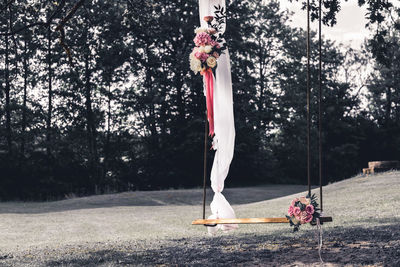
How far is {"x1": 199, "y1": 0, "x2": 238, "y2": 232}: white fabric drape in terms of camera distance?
247 inches

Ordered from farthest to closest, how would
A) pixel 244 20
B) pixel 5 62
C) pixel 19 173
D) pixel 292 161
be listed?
pixel 292 161
pixel 244 20
pixel 5 62
pixel 19 173

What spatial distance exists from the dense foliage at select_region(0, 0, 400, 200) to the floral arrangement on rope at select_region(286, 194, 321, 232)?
19030 millimetres

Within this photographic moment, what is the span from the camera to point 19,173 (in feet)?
75.2

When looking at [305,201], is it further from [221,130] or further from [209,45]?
[209,45]

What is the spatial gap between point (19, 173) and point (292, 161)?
633 inches

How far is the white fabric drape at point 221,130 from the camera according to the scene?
20.6ft

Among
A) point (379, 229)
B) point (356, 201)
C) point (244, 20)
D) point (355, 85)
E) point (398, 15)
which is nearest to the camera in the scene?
point (379, 229)

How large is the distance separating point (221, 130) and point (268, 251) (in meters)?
1.67

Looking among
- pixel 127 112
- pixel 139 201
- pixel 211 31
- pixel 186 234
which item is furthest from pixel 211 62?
pixel 127 112

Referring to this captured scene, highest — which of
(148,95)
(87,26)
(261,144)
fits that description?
(87,26)

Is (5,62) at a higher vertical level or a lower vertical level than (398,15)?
higher

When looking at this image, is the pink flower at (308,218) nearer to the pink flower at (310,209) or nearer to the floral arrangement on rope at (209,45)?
the pink flower at (310,209)

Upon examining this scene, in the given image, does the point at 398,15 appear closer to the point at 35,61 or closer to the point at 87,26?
the point at 87,26

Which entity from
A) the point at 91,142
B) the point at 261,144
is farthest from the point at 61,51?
the point at 261,144
